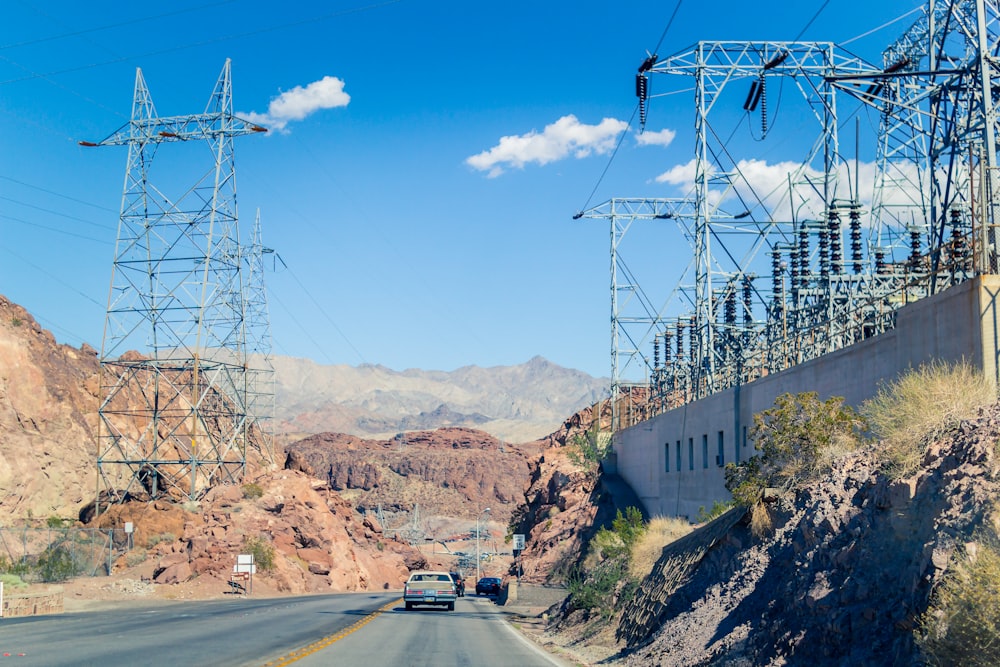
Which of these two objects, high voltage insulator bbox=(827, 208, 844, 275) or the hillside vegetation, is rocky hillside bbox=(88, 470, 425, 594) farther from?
Result: the hillside vegetation

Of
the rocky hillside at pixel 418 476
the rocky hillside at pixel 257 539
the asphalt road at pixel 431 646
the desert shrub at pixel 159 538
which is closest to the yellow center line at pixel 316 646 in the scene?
the asphalt road at pixel 431 646

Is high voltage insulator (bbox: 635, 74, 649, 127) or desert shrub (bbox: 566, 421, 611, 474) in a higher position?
high voltage insulator (bbox: 635, 74, 649, 127)

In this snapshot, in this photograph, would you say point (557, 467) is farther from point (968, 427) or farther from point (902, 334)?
point (968, 427)

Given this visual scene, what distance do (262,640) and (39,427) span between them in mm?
50867

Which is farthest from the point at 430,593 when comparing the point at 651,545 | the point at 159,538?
the point at 159,538

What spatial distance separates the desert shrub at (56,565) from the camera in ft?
148

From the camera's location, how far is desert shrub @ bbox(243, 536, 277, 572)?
176 feet

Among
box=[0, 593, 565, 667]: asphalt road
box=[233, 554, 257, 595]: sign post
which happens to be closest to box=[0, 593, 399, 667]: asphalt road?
box=[0, 593, 565, 667]: asphalt road

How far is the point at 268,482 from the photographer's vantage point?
66125mm

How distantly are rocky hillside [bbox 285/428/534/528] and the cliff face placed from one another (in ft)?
247

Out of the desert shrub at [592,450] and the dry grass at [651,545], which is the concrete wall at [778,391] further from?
the dry grass at [651,545]

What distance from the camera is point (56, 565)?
45656 millimetres

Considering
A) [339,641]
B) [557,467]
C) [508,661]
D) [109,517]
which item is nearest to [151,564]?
[109,517]

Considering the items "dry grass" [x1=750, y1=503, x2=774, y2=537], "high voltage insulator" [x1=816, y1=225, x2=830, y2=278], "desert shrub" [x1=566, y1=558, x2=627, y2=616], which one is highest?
"high voltage insulator" [x1=816, y1=225, x2=830, y2=278]
